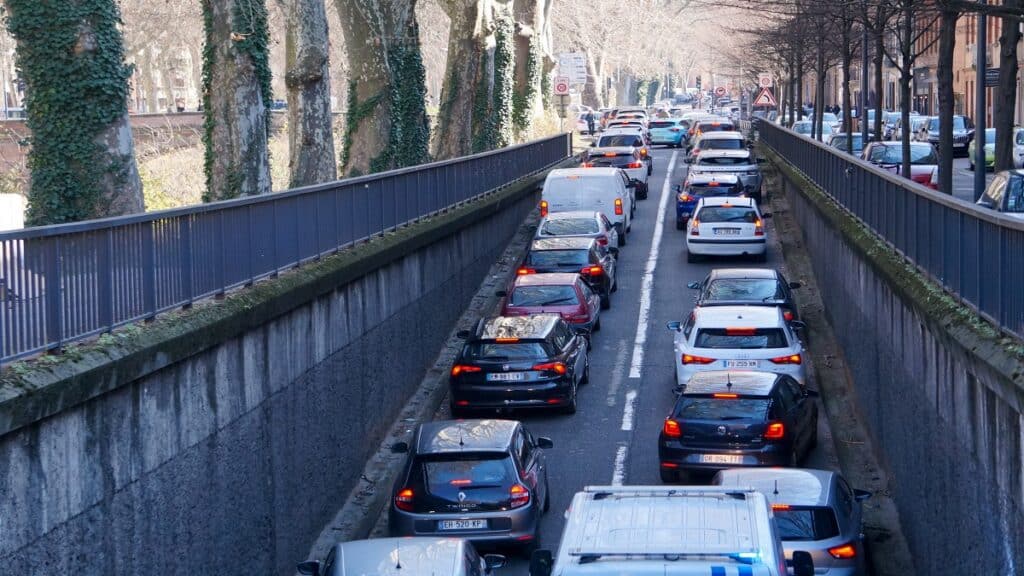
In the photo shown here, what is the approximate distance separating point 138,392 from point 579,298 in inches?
546

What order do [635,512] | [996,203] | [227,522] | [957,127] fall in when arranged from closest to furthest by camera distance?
[635,512] → [227,522] → [996,203] → [957,127]

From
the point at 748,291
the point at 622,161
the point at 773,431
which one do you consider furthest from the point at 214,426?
the point at 622,161

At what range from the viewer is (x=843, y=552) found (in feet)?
41.3

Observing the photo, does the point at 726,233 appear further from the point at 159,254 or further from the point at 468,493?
the point at 159,254

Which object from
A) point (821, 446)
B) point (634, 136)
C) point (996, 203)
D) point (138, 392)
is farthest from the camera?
point (634, 136)

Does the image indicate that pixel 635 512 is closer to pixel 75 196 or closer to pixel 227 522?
pixel 227 522

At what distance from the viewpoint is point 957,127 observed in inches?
2371

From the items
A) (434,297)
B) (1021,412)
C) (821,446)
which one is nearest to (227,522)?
(1021,412)

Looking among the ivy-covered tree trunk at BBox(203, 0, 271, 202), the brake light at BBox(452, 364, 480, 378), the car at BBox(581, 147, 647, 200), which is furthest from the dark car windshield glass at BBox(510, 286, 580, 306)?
the car at BBox(581, 147, 647, 200)

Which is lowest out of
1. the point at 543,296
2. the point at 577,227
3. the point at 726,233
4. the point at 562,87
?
the point at 543,296

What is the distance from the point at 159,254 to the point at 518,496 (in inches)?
173

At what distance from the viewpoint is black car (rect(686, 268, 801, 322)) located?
23.2 meters

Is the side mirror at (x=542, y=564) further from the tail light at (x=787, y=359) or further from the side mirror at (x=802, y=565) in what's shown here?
the tail light at (x=787, y=359)

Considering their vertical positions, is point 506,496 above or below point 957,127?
below
